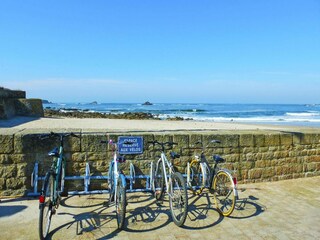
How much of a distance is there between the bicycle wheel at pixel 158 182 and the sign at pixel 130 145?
0.67m

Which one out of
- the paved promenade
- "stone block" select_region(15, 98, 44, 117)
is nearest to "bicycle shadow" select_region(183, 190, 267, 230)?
the paved promenade

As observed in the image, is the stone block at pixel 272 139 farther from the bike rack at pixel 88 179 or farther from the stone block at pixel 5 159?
the stone block at pixel 5 159

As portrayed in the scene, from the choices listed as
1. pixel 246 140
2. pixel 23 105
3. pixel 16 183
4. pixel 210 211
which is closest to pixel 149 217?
pixel 210 211

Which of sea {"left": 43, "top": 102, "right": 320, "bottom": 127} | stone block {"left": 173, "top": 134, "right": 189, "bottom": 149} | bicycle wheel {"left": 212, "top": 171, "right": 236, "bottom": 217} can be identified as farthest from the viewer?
sea {"left": 43, "top": 102, "right": 320, "bottom": 127}

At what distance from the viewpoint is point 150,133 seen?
615cm

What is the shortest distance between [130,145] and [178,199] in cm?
187

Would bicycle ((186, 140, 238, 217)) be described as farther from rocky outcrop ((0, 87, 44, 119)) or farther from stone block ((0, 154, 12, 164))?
rocky outcrop ((0, 87, 44, 119))

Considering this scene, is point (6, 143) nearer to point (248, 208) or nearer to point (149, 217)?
point (149, 217)

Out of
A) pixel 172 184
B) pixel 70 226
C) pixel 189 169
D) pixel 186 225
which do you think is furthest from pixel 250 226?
pixel 70 226

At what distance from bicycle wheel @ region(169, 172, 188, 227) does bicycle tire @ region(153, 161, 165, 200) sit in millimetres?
674

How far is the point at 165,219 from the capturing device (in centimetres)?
455

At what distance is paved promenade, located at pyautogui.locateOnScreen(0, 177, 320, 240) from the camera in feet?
13.3

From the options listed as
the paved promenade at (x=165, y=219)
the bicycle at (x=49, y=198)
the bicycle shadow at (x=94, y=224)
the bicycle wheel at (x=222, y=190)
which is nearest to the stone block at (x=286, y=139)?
the paved promenade at (x=165, y=219)

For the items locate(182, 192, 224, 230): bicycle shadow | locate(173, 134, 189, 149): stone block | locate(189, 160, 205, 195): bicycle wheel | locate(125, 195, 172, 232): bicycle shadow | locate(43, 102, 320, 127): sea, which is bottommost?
locate(43, 102, 320, 127): sea
